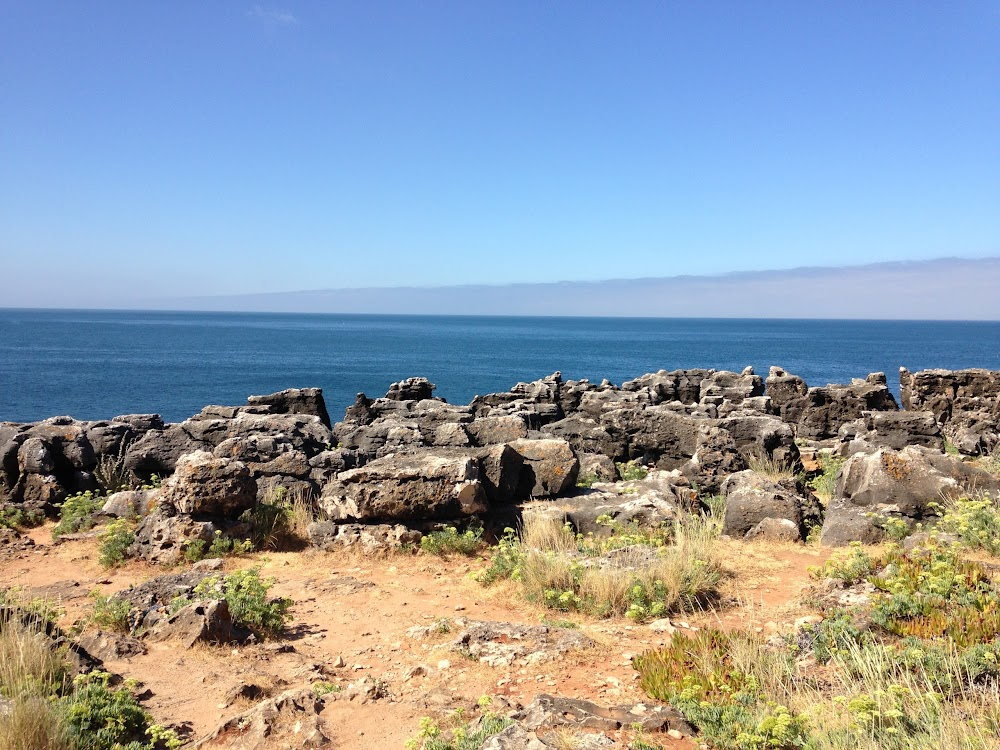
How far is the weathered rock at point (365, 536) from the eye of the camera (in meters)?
11.2

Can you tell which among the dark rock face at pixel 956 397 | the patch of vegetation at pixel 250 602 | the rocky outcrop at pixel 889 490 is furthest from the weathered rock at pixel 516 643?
the dark rock face at pixel 956 397

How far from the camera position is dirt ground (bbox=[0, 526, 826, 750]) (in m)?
6.04

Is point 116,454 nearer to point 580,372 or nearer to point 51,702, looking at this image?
point 51,702

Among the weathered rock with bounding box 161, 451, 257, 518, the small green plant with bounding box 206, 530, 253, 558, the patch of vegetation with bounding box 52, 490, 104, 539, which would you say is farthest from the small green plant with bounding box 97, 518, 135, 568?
the patch of vegetation with bounding box 52, 490, 104, 539

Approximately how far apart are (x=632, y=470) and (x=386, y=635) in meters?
11.3

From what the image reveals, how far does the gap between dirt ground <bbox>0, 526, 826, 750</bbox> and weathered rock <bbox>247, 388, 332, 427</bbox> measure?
48.1 ft

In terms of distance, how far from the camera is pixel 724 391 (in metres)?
29.6

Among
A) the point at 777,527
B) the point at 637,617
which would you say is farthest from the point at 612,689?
the point at 777,527

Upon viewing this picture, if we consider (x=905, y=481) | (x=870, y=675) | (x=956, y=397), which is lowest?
(x=956, y=397)

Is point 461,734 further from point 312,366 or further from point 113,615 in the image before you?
point 312,366

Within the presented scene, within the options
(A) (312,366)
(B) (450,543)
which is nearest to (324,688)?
(B) (450,543)

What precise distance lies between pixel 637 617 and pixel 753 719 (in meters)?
3.02

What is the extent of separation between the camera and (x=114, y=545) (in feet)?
36.3

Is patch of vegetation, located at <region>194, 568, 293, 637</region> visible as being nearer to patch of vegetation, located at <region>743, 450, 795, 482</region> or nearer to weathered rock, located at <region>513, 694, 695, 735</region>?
weathered rock, located at <region>513, 694, 695, 735</region>
